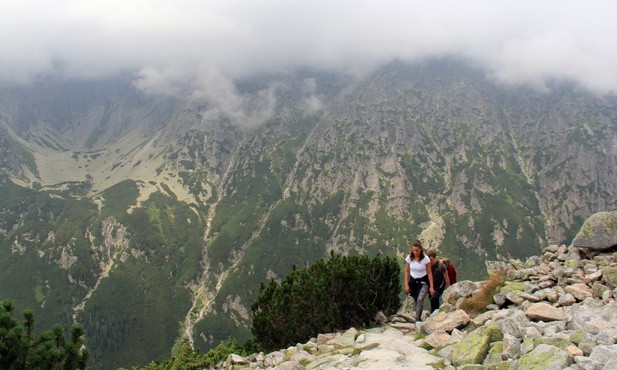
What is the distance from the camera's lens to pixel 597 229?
2461cm

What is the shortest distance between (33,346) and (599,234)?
30549mm

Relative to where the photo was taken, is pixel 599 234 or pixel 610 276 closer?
pixel 610 276

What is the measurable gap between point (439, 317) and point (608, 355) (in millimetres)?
11069

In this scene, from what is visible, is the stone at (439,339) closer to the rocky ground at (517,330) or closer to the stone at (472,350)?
the rocky ground at (517,330)

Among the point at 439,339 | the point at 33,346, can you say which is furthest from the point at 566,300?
the point at 33,346

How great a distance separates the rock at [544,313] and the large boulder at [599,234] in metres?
7.65

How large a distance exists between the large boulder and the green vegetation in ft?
93.3

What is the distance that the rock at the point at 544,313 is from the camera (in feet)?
60.6

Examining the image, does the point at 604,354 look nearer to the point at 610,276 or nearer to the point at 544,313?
the point at 544,313

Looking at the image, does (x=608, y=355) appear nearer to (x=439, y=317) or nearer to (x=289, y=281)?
(x=439, y=317)

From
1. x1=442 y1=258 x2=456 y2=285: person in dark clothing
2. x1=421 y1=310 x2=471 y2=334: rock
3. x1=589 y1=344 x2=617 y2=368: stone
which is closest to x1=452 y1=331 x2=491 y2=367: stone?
x1=421 y1=310 x2=471 y2=334: rock

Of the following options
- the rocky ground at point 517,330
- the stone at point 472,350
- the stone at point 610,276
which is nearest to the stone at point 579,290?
the rocky ground at point 517,330

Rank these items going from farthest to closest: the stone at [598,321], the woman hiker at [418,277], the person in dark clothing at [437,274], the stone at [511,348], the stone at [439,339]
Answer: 1. the person in dark clothing at [437,274]
2. the woman hiker at [418,277]
3. the stone at [439,339]
4. the stone at [511,348]
5. the stone at [598,321]

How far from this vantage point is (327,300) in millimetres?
28594
